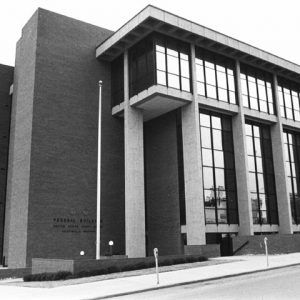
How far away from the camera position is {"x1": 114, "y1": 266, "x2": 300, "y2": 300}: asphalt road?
13.5m

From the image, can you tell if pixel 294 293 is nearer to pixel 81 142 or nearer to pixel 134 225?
pixel 134 225

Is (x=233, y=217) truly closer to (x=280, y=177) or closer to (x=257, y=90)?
(x=280, y=177)

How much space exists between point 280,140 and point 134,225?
1766 cm

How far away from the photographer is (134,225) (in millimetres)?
33656

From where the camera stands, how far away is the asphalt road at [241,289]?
1349 centimetres

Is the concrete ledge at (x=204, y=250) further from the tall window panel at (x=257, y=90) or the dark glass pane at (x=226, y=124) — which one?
the tall window panel at (x=257, y=90)

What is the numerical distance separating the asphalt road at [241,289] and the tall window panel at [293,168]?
25023mm

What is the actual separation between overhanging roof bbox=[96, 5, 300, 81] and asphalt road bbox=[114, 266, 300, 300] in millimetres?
22016

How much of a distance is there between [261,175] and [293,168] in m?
5.46

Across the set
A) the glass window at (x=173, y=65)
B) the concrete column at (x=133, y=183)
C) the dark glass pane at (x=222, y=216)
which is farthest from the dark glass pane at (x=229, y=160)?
the glass window at (x=173, y=65)

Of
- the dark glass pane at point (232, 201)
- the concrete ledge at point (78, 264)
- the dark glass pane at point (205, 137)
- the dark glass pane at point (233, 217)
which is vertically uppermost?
the dark glass pane at point (205, 137)

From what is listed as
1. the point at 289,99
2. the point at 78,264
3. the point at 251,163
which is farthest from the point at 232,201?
the point at 78,264

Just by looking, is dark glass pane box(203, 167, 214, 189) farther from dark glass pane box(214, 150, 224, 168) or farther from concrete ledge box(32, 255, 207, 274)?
concrete ledge box(32, 255, 207, 274)

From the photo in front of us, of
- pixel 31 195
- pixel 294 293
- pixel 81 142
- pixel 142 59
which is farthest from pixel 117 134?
pixel 294 293
